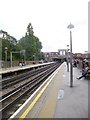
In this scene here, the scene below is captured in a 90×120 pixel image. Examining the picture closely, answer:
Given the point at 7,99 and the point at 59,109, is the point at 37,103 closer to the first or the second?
the point at 59,109

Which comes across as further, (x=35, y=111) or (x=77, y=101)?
(x=77, y=101)

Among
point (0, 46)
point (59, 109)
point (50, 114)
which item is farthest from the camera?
point (0, 46)

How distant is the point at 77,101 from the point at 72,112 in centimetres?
229

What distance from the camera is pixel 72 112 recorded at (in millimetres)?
9391

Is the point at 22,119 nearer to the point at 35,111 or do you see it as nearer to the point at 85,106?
the point at 35,111

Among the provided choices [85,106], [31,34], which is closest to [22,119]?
[85,106]

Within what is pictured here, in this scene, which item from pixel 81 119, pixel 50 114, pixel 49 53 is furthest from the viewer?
pixel 49 53

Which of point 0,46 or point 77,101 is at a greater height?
point 0,46

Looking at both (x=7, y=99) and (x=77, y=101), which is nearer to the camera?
(x=77, y=101)

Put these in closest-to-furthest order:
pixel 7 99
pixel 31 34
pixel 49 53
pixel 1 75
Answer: pixel 7 99
pixel 1 75
pixel 31 34
pixel 49 53

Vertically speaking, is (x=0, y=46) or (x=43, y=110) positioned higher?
(x=0, y=46)

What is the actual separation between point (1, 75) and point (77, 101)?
1104 inches

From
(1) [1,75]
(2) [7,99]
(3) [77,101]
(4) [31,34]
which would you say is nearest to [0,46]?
(4) [31,34]

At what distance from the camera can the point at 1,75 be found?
38906 mm
